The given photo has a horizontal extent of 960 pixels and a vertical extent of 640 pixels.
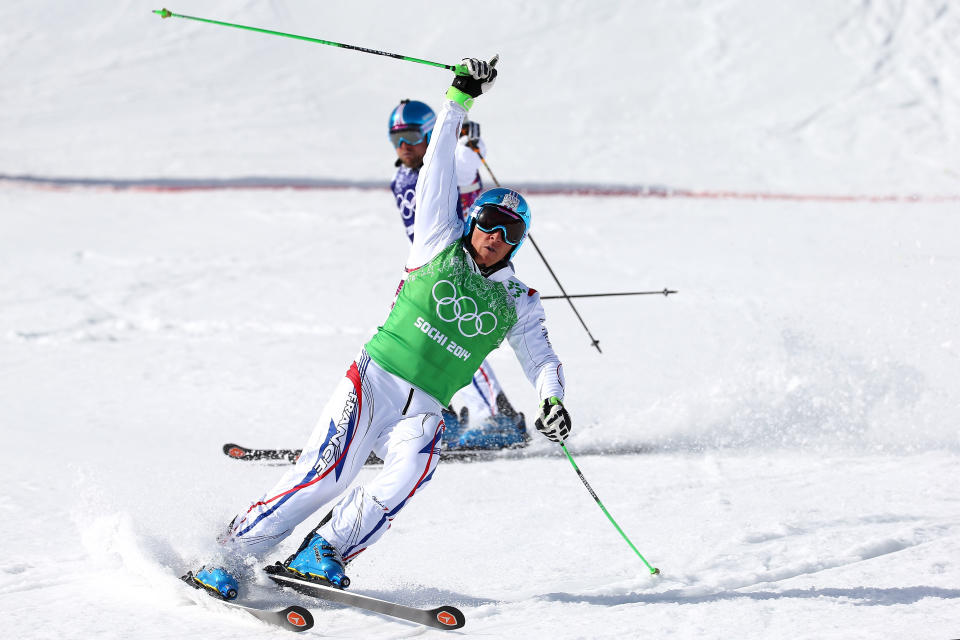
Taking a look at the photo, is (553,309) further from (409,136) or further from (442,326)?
(442,326)

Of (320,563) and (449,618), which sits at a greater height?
(320,563)

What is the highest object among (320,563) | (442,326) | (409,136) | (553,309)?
(553,309)

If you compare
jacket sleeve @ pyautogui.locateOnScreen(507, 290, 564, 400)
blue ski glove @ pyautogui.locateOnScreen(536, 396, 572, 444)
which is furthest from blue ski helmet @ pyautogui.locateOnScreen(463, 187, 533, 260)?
blue ski glove @ pyautogui.locateOnScreen(536, 396, 572, 444)

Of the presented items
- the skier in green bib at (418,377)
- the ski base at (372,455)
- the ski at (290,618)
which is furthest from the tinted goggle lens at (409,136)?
the ski at (290,618)

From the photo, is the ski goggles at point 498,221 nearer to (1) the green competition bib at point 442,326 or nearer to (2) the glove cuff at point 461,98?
(1) the green competition bib at point 442,326

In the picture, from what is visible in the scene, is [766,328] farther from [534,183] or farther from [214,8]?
[214,8]

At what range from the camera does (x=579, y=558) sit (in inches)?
171

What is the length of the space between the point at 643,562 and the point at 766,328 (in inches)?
165

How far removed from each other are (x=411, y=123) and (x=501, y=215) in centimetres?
238

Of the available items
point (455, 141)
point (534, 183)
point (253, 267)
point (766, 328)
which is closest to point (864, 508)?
point (455, 141)

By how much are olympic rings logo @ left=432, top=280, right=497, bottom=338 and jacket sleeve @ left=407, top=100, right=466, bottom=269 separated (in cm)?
18

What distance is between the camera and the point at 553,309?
29.3ft

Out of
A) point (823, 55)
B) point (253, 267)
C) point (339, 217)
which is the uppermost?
point (823, 55)

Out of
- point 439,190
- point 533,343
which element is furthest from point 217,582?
point 439,190
